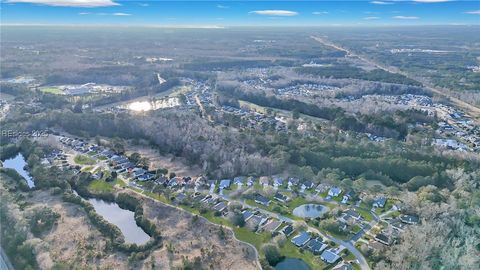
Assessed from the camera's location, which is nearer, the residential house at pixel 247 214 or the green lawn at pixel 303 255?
the green lawn at pixel 303 255

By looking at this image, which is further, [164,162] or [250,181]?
[164,162]

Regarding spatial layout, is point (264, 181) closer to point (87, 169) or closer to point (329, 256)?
point (329, 256)

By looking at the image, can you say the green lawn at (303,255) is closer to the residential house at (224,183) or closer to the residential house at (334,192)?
the residential house at (334,192)

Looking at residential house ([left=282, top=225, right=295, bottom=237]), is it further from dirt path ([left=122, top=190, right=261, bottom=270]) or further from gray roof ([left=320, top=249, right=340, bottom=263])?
gray roof ([left=320, top=249, right=340, bottom=263])

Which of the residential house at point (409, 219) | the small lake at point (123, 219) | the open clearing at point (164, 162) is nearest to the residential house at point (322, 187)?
the residential house at point (409, 219)

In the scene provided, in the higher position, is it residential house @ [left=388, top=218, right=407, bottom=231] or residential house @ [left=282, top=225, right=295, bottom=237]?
residential house @ [left=388, top=218, right=407, bottom=231]

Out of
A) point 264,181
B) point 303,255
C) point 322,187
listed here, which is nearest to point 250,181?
point 264,181
